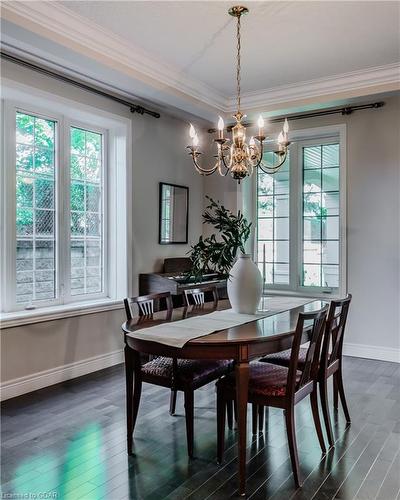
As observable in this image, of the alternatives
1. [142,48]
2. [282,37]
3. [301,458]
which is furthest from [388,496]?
[142,48]

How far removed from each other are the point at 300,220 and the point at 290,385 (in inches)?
126

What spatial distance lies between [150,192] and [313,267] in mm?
2098

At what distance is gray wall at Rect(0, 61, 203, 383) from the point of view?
3.61m

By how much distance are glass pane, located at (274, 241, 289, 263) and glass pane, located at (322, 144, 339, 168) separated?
3.40 feet

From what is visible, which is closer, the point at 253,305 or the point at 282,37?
the point at 253,305

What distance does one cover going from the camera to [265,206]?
555cm

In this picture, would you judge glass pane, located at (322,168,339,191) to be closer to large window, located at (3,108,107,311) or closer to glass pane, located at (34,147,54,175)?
large window, located at (3,108,107,311)

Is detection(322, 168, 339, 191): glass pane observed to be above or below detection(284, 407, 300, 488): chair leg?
above

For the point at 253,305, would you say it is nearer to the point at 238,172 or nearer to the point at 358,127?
the point at 238,172

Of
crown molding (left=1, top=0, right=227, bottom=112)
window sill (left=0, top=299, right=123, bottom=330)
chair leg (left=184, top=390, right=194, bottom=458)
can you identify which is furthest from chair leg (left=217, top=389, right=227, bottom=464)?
crown molding (left=1, top=0, right=227, bottom=112)

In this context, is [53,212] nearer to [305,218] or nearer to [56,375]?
[56,375]

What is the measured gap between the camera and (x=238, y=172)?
309 cm

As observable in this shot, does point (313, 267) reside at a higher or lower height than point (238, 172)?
lower

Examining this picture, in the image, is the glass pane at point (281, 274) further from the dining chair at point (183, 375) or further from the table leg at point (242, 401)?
the table leg at point (242, 401)
